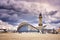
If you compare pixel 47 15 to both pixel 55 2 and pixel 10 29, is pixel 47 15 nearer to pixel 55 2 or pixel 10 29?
pixel 55 2

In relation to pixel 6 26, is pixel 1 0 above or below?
above

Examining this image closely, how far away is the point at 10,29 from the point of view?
31.8 feet

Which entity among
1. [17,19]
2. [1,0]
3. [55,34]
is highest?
[1,0]

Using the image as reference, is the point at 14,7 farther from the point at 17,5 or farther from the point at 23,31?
the point at 23,31

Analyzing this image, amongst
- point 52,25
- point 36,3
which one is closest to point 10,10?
point 36,3

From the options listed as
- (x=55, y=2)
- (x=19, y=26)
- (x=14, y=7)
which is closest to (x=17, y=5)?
(x=14, y=7)

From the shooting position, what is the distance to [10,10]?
31.5 feet

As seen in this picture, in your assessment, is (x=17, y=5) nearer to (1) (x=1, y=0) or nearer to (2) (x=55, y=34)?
(1) (x=1, y=0)

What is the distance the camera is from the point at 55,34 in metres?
10.1

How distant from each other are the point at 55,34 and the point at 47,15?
34.3 inches

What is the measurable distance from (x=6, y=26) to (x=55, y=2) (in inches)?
77.9

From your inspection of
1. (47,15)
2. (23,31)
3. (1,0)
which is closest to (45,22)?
(47,15)

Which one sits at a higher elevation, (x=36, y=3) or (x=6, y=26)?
(x=36, y=3)

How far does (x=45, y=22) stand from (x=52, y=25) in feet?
0.91
